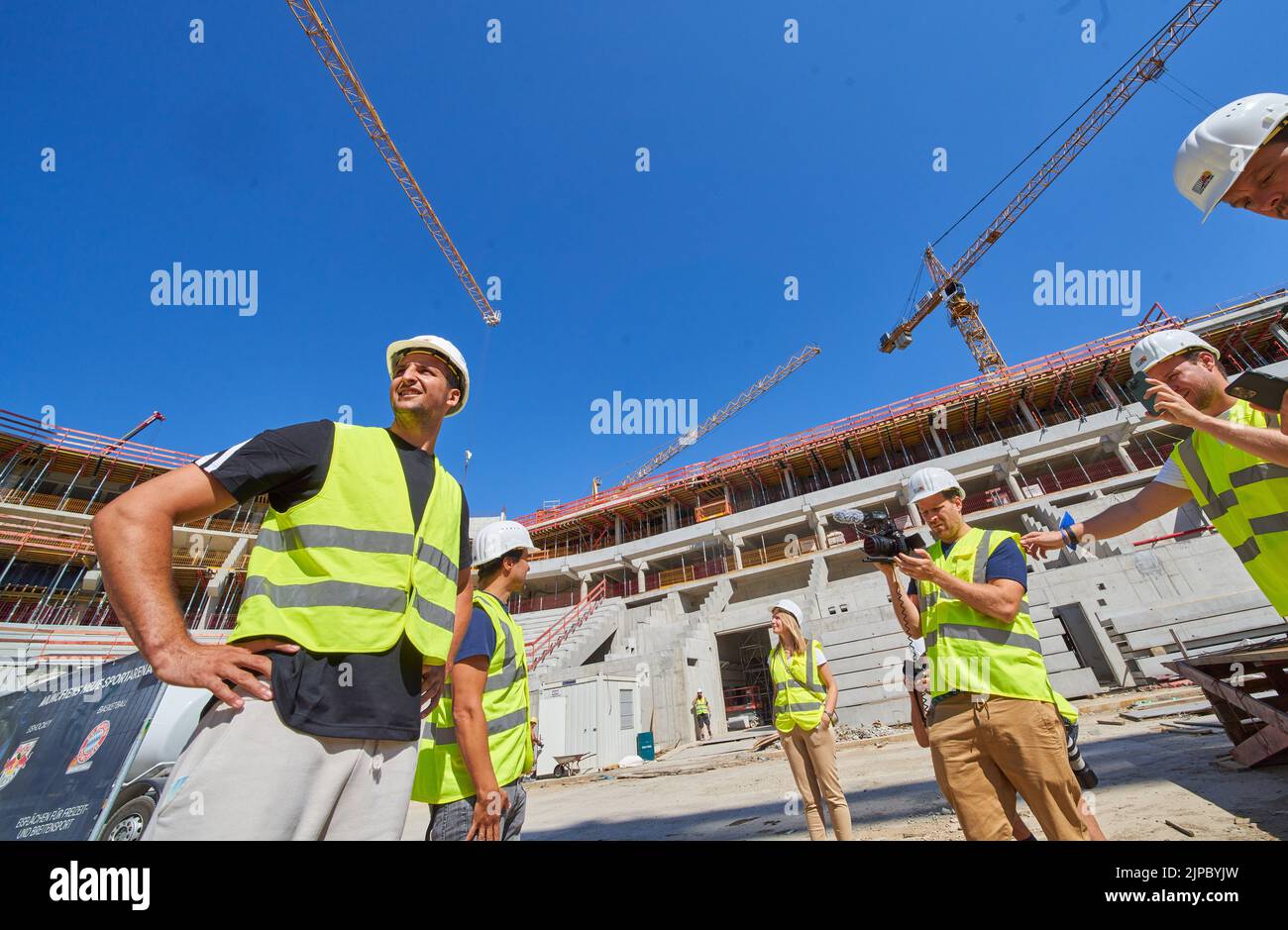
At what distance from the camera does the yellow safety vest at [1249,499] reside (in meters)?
2.38

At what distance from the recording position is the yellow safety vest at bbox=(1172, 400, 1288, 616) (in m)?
2.38

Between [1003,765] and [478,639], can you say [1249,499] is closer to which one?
[1003,765]

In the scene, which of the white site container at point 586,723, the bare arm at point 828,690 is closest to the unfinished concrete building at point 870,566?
the white site container at point 586,723

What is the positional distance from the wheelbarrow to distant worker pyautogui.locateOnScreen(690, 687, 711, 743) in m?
3.66

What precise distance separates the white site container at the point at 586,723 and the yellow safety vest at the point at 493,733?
39.6 ft

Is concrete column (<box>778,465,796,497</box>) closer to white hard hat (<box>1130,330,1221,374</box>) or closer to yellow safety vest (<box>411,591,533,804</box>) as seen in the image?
white hard hat (<box>1130,330,1221,374</box>)

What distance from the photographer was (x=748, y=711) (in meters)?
22.4

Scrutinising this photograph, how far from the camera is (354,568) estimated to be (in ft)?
5.52

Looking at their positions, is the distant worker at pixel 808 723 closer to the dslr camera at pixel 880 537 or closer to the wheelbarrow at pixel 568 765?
the dslr camera at pixel 880 537

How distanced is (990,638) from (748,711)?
2213 centimetres

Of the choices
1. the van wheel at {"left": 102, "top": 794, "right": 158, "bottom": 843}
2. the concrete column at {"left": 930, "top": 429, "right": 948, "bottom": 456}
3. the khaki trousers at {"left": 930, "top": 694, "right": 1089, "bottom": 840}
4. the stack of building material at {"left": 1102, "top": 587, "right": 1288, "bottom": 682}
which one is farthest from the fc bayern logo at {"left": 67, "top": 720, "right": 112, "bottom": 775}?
the concrete column at {"left": 930, "top": 429, "right": 948, "bottom": 456}

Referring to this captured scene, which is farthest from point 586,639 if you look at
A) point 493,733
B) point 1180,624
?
point 493,733
